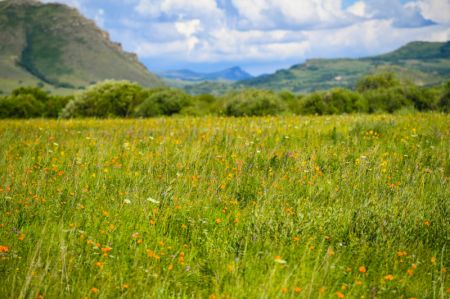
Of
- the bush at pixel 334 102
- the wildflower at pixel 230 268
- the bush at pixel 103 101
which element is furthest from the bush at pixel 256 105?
the wildflower at pixel 230 268

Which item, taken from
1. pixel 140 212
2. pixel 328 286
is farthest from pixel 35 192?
pixel 328 286

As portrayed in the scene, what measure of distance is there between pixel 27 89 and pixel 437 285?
328ft

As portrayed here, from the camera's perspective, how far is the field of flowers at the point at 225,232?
362cm

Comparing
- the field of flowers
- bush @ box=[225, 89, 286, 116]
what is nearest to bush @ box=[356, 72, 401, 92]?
bush @ box=[225, 89, 286, 116]

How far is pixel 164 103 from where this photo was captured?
146ft

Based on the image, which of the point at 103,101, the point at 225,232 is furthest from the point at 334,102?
the point at 225,232

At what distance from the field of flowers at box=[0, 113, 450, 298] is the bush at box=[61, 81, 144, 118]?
42.3 m

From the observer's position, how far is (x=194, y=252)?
14.2ft

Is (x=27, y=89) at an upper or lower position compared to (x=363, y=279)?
upper

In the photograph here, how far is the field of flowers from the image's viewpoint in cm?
362

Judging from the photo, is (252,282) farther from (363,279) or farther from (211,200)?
(211,200)

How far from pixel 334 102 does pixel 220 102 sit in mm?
20433

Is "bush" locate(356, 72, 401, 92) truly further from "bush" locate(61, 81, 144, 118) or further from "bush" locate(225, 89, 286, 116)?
"bush" locate(61, 81, 144, 118)

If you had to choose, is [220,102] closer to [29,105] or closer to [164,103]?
[164,103]
